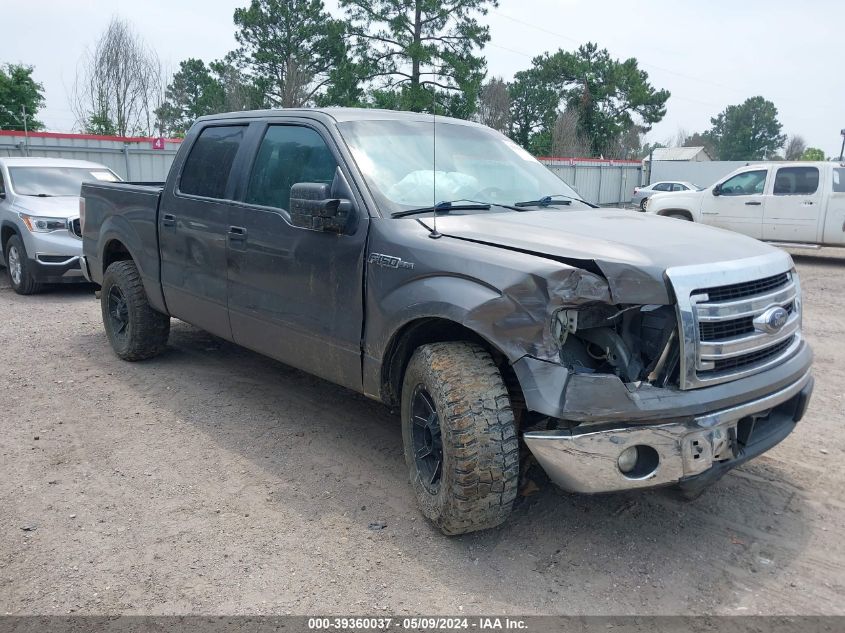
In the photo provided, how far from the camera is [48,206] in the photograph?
9.53 m

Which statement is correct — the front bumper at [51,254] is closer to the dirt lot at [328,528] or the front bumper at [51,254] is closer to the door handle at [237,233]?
the dirt lot at [328,528]

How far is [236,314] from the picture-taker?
4805mm

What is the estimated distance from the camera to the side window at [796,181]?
44.5 feet

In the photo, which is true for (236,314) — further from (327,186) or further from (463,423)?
(463,423)

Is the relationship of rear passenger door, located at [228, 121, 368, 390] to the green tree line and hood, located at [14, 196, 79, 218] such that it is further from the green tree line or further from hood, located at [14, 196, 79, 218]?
the green tree line

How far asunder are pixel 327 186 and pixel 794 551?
2907 mm

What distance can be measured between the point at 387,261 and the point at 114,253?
150 inches

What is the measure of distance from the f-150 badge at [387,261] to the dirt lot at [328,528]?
125 centimetres

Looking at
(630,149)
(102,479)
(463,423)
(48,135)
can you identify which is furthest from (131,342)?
(630,149)

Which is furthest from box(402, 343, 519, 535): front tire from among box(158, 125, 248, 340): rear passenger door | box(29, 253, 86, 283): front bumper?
box(29, 253, 86, 283): front bumper

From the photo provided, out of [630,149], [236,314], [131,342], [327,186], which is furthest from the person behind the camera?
[630,149]

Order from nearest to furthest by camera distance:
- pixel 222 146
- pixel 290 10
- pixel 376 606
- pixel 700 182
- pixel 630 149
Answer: pixel 376 606
pixel 222 146
pixel 290 10
pixel 700 182
pixel 630 149

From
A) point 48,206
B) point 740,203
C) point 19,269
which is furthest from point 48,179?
point 740,203

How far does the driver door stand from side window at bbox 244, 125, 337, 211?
1165 cm
